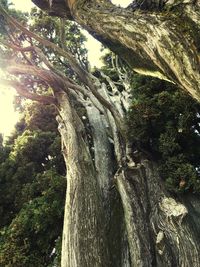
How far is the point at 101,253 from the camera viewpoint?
6.24 meters

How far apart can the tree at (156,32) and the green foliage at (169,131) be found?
2.13 m

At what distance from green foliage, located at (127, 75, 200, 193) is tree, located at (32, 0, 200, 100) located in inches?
83.7

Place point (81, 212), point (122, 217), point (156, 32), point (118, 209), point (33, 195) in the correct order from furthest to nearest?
1. point (33, 195)
2. point (118, 209)
3. point (122, 217)
4. point (81, 212)
5. point (156, 32)

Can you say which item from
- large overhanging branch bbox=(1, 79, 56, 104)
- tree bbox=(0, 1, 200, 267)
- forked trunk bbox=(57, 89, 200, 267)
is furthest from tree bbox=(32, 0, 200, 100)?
large overhanging branch bbox=(1, 79, 56, 104)

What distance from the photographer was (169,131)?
318 inches

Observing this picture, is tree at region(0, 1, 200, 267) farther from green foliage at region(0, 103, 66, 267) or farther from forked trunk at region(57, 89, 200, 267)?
green foliage at region(0, 103, 66, 267)

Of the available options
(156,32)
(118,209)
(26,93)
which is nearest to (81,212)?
(118,209)

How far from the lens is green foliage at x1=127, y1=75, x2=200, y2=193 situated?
776cm

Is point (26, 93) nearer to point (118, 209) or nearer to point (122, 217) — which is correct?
point (118, 209)

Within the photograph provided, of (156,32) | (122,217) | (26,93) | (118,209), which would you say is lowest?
(122,217)

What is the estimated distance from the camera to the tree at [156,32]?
146 inches

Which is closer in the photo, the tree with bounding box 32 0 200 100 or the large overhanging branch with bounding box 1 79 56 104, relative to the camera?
the tree with bounding box 32 0 200 100

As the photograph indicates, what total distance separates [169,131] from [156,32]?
4157 mm

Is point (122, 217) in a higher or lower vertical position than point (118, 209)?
lower
